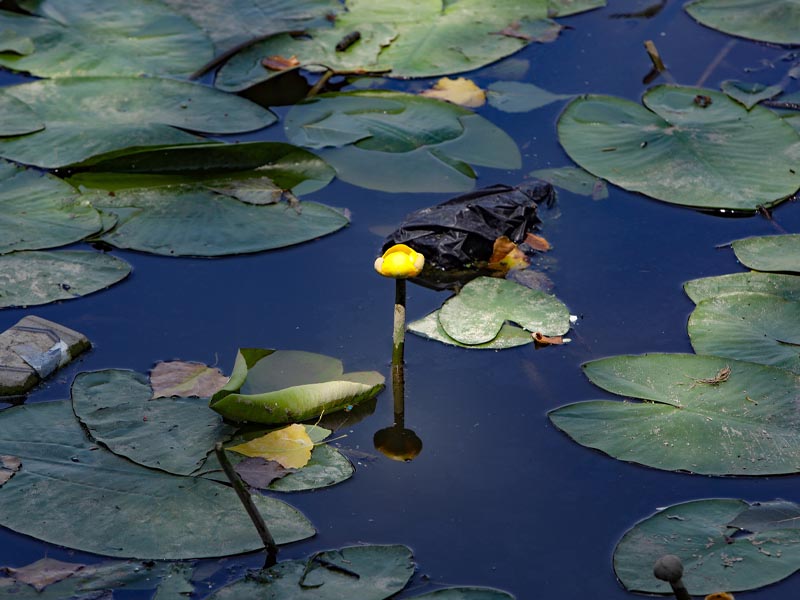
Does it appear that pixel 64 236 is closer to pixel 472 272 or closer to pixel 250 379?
pixel 250 379

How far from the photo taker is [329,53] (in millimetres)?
4781

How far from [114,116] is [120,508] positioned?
6.96ft

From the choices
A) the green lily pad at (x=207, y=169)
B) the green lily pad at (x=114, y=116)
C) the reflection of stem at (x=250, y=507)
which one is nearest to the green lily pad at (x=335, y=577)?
the reflection of stem at (x=250, y=507)

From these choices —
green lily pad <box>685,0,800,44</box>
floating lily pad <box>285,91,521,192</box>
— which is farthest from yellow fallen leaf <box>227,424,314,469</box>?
green lily pad <box>685,0,800,44</box>

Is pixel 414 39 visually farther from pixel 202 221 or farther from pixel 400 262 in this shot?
pixel 400 262

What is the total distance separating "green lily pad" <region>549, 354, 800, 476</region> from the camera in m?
2.72

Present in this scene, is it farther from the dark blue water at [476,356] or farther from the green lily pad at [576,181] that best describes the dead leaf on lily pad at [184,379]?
the green lily pad at [576,181]

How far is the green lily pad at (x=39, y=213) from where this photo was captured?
3.54 meters

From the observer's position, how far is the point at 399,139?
411cm

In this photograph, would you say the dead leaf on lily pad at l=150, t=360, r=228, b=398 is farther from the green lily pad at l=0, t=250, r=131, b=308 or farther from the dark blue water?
the green lily pad at l=0, t=250, r=131, b=308

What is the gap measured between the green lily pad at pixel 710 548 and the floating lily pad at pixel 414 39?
267cm

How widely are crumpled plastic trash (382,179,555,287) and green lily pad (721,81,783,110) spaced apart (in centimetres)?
123

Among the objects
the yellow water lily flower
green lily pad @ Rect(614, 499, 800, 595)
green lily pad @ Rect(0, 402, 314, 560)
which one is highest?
the yellow water lily flower

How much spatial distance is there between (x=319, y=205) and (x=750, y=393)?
65.8 inches
